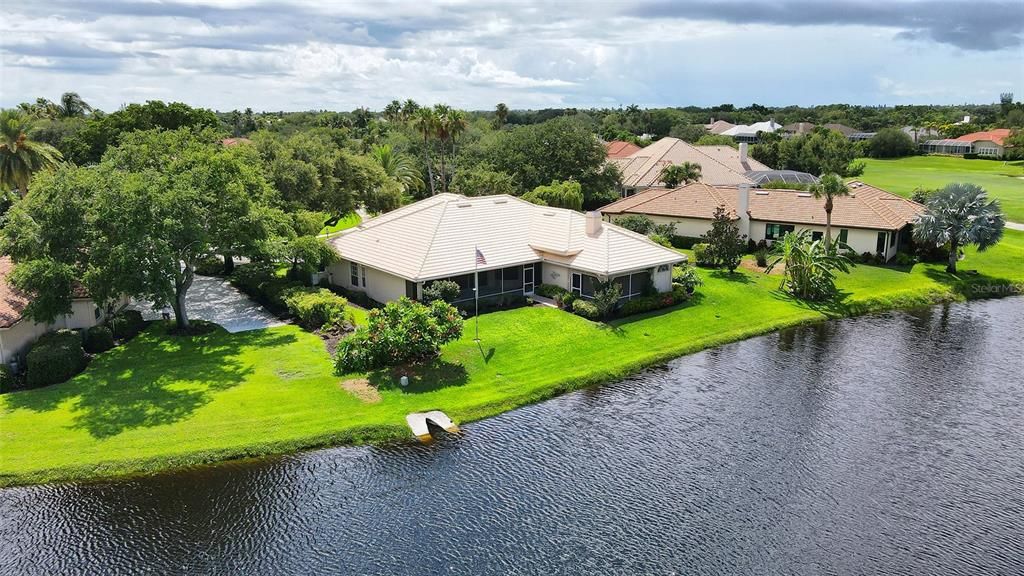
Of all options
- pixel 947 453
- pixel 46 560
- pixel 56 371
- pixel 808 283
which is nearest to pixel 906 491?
pixel 947 453

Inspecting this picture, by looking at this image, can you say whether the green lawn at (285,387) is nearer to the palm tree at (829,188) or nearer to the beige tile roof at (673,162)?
the palm tree at (829,188)

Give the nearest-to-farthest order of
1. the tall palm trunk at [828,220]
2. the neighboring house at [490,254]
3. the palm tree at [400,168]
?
the neighboring house at [490,254] < the tall palm trunk at [828,220] < the palm tree at [400,168]

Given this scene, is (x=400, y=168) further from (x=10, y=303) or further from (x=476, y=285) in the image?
(x=10, y=303)

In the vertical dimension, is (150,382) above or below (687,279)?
below

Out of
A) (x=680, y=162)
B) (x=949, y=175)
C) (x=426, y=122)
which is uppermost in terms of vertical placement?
(x=426, y=122)

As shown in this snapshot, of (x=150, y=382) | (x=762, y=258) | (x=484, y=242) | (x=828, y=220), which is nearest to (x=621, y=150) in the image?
(x=762, y=258)

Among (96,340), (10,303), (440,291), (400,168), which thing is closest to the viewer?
(10,303)

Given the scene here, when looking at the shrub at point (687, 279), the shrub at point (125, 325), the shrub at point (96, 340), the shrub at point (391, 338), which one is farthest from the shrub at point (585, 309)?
the shrub at point (96, 340)
